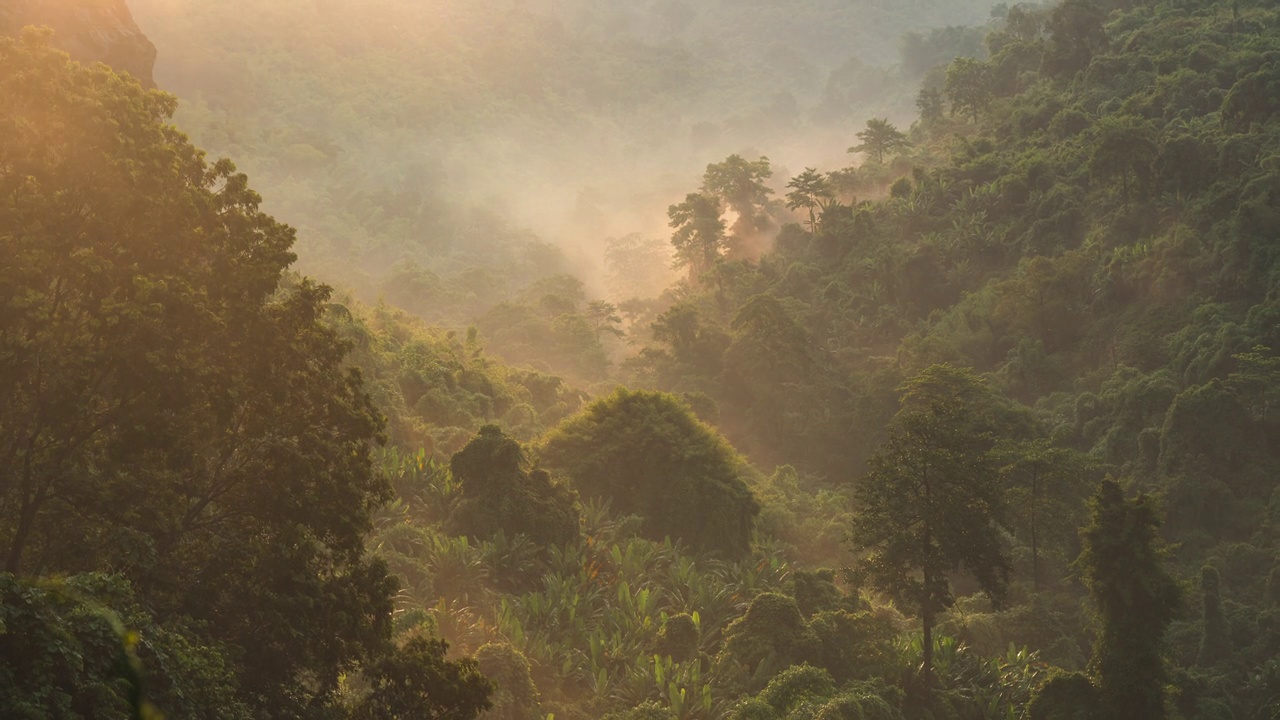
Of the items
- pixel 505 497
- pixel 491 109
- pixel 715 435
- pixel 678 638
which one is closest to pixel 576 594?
pixel 678 638

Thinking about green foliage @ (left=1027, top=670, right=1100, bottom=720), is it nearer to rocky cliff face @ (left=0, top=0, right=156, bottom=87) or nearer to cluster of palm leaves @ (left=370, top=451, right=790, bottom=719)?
cluster of palm leaves @ (left=370, top=451, right=790, bottom=719)

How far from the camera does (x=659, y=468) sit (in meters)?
32.9

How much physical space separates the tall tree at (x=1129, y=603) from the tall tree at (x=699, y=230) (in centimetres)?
5253

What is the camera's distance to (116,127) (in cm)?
1414

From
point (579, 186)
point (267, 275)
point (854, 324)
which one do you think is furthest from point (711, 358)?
point (579, 186)

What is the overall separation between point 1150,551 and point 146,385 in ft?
60.7

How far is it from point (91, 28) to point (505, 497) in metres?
24.5

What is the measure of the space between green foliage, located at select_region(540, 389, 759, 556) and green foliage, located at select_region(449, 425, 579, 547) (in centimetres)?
391

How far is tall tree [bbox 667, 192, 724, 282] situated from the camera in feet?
242

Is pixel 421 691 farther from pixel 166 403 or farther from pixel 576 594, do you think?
pixel 576 594

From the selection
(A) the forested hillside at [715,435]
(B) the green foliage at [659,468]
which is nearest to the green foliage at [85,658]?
(A) the forested hillside at [715,435]

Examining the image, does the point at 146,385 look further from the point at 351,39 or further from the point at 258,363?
the point at 351,39

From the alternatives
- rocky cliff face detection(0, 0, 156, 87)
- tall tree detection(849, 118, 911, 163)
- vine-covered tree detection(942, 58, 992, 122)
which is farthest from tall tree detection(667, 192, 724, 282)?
rocky cliff face detection(0, 0, 156, 87)

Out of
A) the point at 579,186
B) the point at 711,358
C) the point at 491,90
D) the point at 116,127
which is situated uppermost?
the point at 491,90
